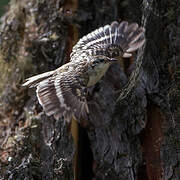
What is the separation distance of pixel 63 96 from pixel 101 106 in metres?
0.93

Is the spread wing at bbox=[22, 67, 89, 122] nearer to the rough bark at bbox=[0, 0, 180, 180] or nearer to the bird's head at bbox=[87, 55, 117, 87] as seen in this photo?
the bird's head at bbox=[87, 55, 117, 87]

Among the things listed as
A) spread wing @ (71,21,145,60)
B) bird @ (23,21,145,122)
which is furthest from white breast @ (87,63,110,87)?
spread wing @ (71,21,145,60)

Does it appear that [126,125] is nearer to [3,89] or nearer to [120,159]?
[120,159]

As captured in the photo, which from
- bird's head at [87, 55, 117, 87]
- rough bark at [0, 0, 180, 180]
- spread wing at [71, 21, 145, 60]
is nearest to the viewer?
rough bark at [0, 0, 180, 180]

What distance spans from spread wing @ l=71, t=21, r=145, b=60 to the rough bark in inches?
6.1

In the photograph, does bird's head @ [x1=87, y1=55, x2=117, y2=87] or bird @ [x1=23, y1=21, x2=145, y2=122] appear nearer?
bird @ [x1=23, y1=21, x2=145, y2=122]

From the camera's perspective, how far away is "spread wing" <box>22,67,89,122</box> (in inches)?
159

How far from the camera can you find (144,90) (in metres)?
4.81

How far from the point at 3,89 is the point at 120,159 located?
197 cm

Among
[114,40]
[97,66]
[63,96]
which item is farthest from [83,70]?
[114,40]

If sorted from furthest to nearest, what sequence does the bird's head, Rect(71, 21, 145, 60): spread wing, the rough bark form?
Rect(71, 21, 145, 60): spread wing < the bird's head < the rough bark

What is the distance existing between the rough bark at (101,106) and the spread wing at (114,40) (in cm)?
16

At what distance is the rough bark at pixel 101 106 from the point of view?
454 centimetres

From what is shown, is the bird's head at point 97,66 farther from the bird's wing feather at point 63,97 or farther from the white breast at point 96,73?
the bird's wing feather at point 63,97
